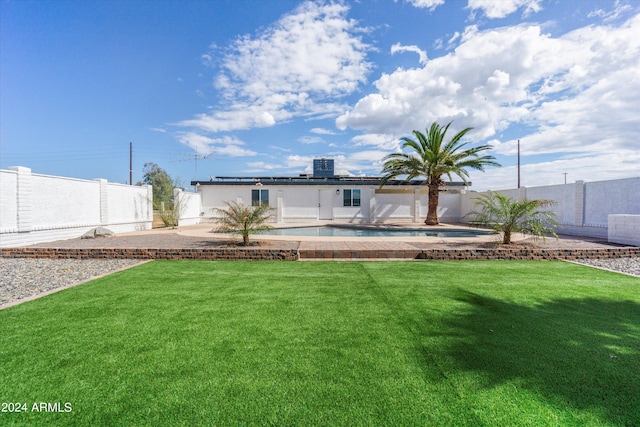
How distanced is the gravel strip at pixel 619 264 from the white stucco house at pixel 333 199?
1451cm

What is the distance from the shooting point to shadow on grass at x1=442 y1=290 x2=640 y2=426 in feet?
7.84

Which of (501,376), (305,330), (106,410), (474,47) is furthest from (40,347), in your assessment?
(474,47)

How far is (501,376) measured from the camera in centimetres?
266

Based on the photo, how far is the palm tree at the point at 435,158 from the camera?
18047mm

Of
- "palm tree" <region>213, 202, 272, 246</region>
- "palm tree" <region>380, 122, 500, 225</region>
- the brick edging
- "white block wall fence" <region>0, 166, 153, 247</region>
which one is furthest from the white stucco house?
the brick edging

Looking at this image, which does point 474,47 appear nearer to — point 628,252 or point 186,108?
point 628,252

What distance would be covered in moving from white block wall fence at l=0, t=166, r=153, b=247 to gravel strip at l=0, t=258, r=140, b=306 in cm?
228

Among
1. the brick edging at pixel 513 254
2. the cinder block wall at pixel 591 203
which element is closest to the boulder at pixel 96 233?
the brick edging at pixel 513 254

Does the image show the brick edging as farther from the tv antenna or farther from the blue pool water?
the tv antenna

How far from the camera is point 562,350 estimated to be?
3129 mm

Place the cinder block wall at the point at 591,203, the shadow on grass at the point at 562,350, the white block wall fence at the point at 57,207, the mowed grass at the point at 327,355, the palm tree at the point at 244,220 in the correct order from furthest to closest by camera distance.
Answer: the cinder block wall at the point at 591,203, the white block wall fence at the point at 57,207, the palm tree at the point at 244,220, the shadow on grass at the point at 562,350, the mowed grass at the point at 327,355

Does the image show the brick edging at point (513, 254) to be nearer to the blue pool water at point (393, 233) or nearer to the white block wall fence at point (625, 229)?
the white block wall fence at point (625, 229)

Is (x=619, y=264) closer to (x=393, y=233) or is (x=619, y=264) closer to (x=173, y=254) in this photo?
(x=393, y=233)

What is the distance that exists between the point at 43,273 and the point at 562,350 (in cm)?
998
